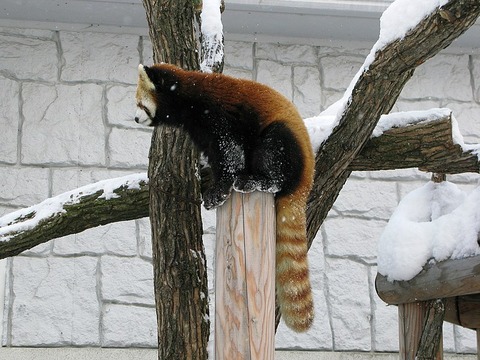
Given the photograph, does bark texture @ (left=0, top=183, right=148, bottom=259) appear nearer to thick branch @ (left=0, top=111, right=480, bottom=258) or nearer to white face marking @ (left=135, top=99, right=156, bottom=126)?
thick branch @ (left=0, top=111, right=480, bottom=258)

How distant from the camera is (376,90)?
9.44 feet

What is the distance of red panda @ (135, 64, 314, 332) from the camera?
8.77 ft

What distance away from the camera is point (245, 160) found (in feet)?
9.30

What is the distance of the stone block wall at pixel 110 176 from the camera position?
5.21m

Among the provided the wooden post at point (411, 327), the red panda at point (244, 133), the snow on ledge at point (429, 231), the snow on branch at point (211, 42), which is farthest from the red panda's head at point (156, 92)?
the wooden post at point (411, 327)

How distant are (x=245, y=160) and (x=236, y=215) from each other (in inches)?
14.4

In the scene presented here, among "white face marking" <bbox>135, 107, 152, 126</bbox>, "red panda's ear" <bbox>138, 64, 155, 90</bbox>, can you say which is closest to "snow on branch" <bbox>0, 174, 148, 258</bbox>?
"white face marking" <bbox>135, 107, 152, 126</bbox>

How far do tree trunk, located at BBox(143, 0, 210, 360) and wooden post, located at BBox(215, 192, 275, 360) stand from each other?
0.46 m

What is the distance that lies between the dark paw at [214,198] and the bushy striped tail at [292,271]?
193 mm

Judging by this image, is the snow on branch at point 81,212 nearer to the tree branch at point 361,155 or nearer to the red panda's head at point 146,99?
the tree branch at point 361,155

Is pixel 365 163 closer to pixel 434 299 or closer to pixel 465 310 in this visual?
pixel 434 299

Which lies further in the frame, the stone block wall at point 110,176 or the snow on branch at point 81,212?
the stone block wall at point 110,176

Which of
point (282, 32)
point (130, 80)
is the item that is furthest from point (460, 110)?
point (130, 80)

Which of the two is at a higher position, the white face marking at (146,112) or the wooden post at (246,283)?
the white face marking at (146,112)
